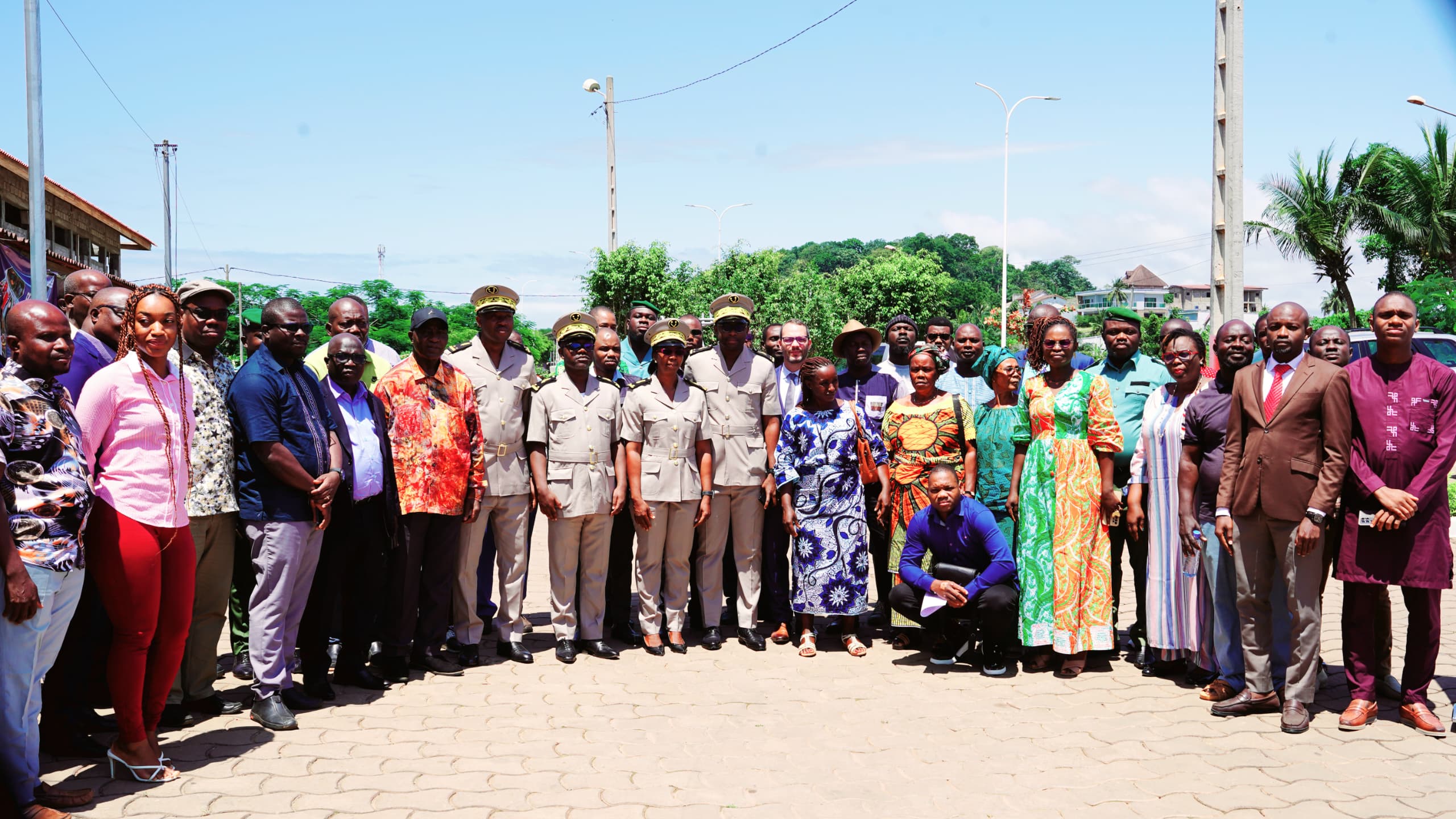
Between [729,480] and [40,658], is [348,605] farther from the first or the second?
[729,480]

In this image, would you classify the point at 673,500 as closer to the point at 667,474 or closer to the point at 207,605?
the point at 667,474

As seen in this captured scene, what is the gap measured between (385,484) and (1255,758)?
14.9 ft

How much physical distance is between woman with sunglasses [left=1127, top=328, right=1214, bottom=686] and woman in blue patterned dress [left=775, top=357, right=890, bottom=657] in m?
1.62

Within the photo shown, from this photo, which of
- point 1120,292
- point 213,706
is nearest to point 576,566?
point 213,706

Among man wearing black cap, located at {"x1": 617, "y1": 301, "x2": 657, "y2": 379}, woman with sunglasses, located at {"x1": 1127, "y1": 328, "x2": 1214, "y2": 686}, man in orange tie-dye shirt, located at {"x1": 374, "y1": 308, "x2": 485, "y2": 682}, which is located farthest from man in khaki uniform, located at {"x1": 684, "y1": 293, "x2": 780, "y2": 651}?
woman with sunglasses, located at {"x1": 1127, "y1": 328, "x2": 1214, "y2": 686}

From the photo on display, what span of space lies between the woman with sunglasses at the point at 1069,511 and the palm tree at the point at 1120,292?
8583 centimetres

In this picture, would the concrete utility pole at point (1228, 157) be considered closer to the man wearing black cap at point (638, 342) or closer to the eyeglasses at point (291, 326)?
the man wearing black cap at point (638, 342)

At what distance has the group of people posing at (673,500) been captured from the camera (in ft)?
14.5

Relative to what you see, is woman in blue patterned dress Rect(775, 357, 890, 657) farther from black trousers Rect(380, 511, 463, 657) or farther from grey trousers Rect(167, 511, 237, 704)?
grey trousers Rect(167, 511, 237, 704)

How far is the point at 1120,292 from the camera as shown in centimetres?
9406

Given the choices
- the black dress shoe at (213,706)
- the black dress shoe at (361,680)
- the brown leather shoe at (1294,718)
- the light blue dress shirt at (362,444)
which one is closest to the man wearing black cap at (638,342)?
the light blue dress shirt at (362,444)

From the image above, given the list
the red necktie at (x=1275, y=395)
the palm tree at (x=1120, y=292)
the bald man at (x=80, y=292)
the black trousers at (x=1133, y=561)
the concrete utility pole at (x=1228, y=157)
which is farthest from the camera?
the palm tree at (x=1120, y=292)

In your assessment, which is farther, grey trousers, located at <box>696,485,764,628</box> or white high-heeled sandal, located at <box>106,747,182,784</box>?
grey trousers, located at <box>696,485,764,628</box>

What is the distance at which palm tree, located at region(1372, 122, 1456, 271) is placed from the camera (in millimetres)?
26641
